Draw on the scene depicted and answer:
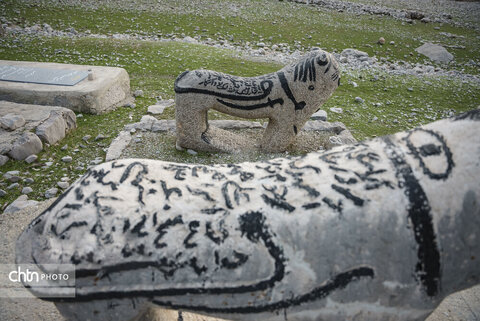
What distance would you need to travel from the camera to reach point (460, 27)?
11266 mm

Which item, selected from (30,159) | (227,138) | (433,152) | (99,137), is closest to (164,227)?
(433,152)

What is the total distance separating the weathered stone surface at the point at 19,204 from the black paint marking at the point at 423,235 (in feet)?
10.8

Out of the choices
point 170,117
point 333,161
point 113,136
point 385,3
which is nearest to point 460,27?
point 385,3

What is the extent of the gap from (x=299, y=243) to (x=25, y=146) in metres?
3.78

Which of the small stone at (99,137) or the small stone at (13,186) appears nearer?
the small stone at (13,186)

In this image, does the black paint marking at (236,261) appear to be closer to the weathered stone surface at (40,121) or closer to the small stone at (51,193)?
the small stone at (51,193)

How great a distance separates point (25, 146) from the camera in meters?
3.83

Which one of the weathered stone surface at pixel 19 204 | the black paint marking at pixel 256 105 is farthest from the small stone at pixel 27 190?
the black paint marking at pixel 256 105

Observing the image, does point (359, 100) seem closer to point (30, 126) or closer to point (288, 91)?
point (288, 91)

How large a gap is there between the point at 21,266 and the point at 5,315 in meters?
1.25

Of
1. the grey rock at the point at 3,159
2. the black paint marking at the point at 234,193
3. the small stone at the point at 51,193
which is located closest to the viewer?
the black paint marking at the point at 234,193

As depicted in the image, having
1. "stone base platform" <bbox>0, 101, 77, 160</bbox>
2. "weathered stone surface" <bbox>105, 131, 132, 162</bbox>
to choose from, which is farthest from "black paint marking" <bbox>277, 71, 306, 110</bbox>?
"stone base platform" <bbox>0, 101, 77, 160</bbox>

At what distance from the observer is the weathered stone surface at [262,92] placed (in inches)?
149

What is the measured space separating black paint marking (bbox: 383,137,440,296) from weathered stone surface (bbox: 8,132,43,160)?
13.2ft
